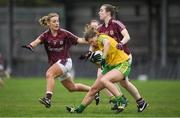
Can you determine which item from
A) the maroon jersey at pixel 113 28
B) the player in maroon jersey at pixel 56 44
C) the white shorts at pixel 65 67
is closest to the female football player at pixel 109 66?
the maroon jersey at pixel 113 28

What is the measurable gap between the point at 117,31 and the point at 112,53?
1.16 meters

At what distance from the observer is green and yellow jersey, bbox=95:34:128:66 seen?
16.0 meters

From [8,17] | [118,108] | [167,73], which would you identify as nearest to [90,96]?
[118,108]

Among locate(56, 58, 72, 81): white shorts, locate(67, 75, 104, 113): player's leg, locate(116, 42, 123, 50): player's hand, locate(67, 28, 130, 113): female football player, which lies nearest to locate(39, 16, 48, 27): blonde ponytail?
locate(56, 58, 72, 81): white shorts

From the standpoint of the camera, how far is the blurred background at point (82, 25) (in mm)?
44750

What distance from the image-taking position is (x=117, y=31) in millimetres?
17062

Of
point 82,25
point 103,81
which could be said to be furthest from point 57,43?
point 82,25

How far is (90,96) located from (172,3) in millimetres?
32689

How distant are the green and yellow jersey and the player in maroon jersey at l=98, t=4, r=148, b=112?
198mm

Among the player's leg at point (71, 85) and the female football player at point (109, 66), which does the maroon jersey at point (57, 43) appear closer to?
the player's leg at point (71, 85)

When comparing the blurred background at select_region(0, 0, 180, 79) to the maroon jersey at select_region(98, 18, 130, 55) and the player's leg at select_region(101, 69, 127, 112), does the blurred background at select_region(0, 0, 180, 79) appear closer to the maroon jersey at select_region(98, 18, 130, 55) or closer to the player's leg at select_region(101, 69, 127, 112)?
the maroon jersey at select_region(98, 18, 130, 55)

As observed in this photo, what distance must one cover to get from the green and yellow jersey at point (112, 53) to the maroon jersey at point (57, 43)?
1611mm

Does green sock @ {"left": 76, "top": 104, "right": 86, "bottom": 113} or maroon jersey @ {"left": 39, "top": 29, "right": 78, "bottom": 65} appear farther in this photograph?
maroon jersey @ {"left": 39, "top": 29, "right": 78, "bottom": 65}

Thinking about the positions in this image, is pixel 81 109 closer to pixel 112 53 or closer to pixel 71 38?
pixel 112 53
